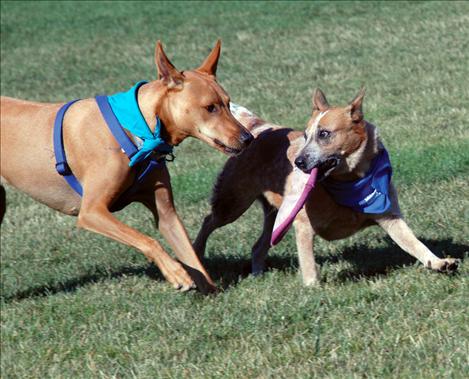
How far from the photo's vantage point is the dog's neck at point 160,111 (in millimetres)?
6738

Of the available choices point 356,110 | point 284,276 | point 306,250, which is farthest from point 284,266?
point 356,110

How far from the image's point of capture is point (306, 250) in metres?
6.79

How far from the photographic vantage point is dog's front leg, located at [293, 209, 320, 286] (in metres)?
6.74

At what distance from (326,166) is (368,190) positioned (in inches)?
12.1

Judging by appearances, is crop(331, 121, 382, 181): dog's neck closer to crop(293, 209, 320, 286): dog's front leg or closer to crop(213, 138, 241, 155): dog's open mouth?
crop(293, 209, 320, 286): dog's front leg

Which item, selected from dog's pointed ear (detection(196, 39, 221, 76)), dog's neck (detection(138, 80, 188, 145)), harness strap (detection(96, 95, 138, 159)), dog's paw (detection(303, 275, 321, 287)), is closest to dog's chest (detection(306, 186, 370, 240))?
dog's paw (detection(303, 275, 321, 287))

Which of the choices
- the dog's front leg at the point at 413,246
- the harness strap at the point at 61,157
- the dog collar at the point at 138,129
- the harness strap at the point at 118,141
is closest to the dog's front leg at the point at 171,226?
the harness strap at the point at 118,141

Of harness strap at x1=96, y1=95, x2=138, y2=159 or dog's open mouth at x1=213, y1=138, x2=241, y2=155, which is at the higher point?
dog's open mouth at x1=213, y1=138, x2=241, y2=155

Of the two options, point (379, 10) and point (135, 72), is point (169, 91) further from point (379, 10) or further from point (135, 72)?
point (379, 10)

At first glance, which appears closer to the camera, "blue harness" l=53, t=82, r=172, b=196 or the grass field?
the grass field

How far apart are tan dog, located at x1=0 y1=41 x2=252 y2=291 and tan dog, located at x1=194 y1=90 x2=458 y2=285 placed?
513 mm

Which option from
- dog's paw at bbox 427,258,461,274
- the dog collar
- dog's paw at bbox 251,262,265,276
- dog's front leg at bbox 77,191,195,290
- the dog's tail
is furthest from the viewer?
the dog's tail

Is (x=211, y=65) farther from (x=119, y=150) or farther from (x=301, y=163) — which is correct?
(x=301, y=163)

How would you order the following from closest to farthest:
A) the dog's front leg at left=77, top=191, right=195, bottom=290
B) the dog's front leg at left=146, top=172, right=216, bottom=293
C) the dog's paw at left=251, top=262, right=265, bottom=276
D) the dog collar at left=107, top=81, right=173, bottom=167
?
the dog's front leg at left=77, top=191, right=195, bottom=290 → the dog collar at left=107, top=81, right=173, bottom=167 → the dog's front leg at left=146, top=172, right=216, bottom=293 → the dog's paw at left=251, top=262, right=265, bottom=276
